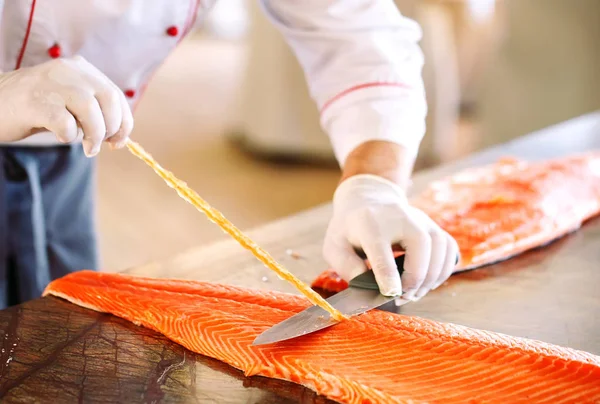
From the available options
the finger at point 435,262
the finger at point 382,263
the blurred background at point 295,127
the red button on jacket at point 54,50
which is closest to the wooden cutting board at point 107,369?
the finger at point 382,263

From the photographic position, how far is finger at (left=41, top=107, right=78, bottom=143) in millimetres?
1213

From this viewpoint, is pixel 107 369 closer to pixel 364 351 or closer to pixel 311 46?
pixel 364 351

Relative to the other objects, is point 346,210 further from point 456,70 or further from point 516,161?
point 456,70

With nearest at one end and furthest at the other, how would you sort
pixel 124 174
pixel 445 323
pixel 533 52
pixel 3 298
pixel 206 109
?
pixel 445 323 → pixel 3 298 → pixel 533 52 → pixel 124 174 → pixel 206 109

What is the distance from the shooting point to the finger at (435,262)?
4.72 feet

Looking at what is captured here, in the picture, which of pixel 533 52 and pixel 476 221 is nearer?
pixel 476 221

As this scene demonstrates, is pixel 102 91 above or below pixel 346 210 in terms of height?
above

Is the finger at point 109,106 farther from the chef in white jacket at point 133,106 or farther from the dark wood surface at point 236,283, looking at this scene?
the dark wood surface at point 236,283

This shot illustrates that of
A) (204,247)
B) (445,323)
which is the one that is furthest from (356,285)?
(204,247)

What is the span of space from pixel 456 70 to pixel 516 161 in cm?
466

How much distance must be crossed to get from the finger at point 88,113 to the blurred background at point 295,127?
2.56m

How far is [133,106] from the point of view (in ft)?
6.41

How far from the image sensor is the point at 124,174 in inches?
212

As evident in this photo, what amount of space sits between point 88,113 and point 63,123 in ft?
0.14
